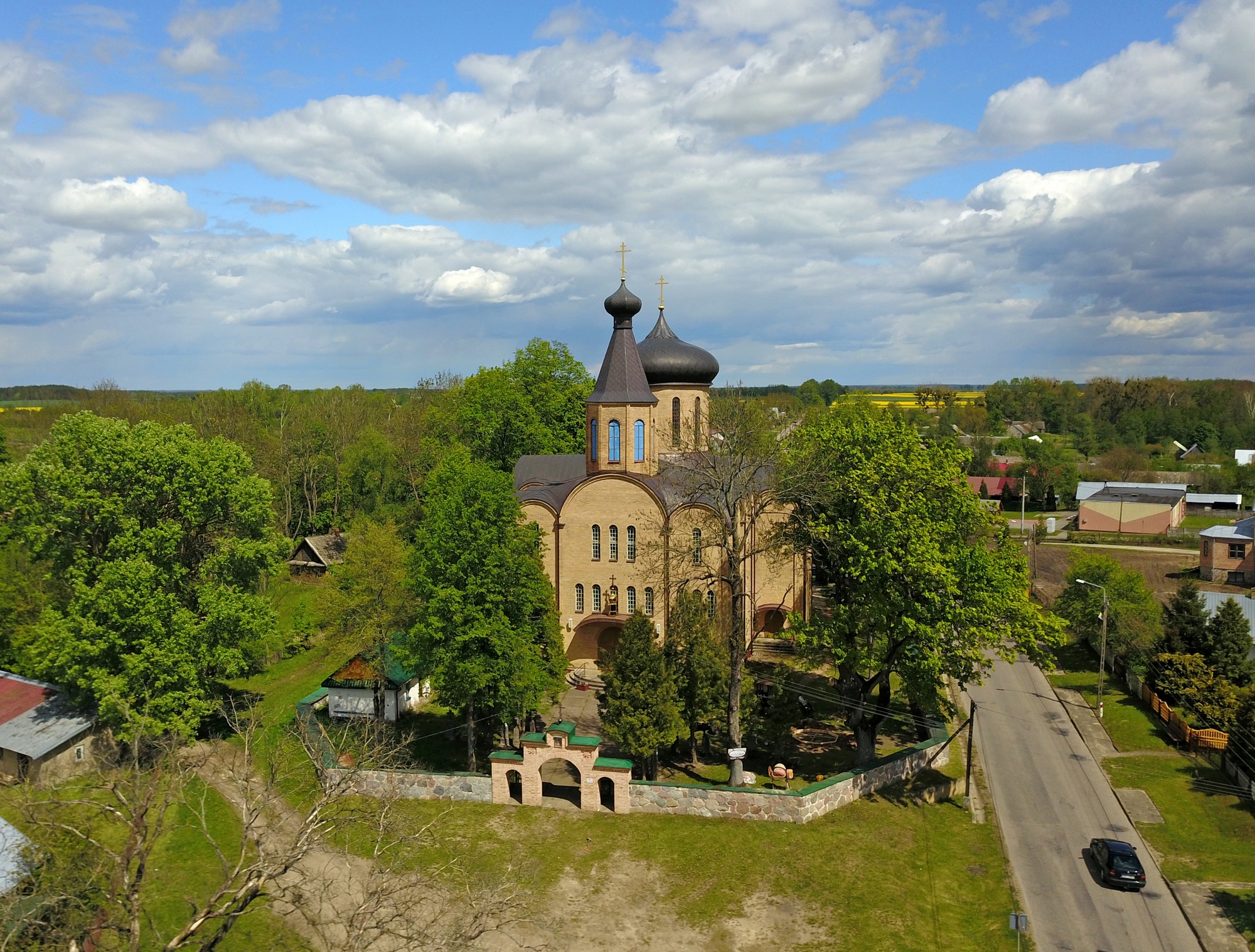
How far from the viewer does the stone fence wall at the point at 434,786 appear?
26.4 meters

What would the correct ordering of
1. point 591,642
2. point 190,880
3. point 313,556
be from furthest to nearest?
1. point 313,556
2. point 591,642
3. point 190,880

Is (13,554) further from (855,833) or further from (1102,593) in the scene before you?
(1102,593)

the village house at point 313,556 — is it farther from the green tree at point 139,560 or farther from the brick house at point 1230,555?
the brick house at point 1230,555

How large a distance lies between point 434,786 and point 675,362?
72.7ft

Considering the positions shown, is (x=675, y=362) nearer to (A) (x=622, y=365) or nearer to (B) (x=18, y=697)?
(A) (x=622, y=365)

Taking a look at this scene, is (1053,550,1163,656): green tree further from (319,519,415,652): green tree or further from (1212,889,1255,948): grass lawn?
(319,519,415,652): green tree

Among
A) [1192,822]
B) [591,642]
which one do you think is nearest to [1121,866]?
[1192,822]

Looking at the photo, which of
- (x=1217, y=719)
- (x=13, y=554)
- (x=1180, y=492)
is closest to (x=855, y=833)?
(x=1217, y=719)

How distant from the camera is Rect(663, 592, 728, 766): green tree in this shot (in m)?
26.7

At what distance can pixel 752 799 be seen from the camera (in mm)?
24844

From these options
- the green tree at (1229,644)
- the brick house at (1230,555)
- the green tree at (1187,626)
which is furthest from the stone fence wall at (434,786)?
the brick house at (1230,555)

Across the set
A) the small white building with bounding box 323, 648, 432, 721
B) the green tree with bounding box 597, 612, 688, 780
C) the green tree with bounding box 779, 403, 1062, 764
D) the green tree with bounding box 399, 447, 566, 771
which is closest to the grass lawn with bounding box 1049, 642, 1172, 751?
the green tree with bounding box 779, 403, 1062, 764

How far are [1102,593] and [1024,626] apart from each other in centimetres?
1394

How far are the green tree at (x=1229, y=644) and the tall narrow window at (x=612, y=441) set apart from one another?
23.3 metres
